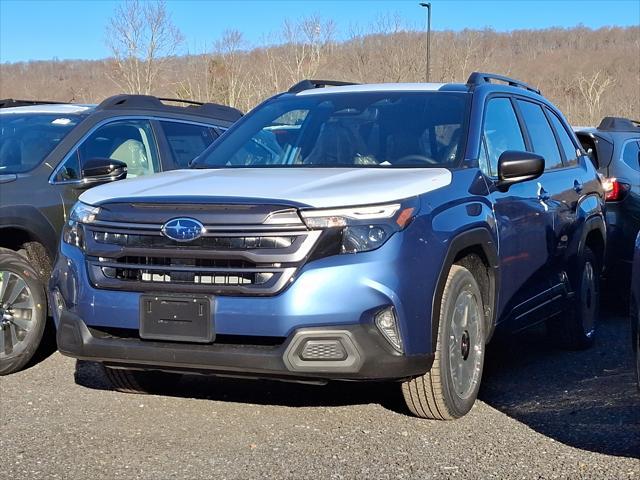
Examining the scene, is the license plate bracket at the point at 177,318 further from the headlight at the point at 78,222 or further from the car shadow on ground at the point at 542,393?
the car shadow on ground at the point at 542,393

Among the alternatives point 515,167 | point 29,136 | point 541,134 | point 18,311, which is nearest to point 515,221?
point 515,167

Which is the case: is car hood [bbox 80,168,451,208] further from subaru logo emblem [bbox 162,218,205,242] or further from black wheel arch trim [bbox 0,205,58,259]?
black wheel arch trim [bbox 0,205,58,259]

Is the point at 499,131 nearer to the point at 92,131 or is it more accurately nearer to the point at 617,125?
the point at 92,131

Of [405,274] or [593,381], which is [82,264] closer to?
[405,274]

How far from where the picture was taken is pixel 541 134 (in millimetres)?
6270

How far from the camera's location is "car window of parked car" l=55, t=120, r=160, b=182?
6266 mm

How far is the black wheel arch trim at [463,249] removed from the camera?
4.17 m

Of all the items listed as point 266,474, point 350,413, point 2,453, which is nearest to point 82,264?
point 2,453

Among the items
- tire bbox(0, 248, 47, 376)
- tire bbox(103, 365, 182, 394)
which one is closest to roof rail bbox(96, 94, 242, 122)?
tire bbox(0, 248, 47, 376)

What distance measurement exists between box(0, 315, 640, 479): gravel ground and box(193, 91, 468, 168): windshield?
1358 mm

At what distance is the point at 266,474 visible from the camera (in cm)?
391

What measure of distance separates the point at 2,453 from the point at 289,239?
1721 millimetres

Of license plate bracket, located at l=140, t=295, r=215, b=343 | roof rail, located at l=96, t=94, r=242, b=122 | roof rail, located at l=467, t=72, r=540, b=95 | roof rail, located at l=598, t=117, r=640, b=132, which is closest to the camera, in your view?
license plate bracket, located at l=140, t=295, r=215, b=343

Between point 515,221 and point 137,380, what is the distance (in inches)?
92.9
